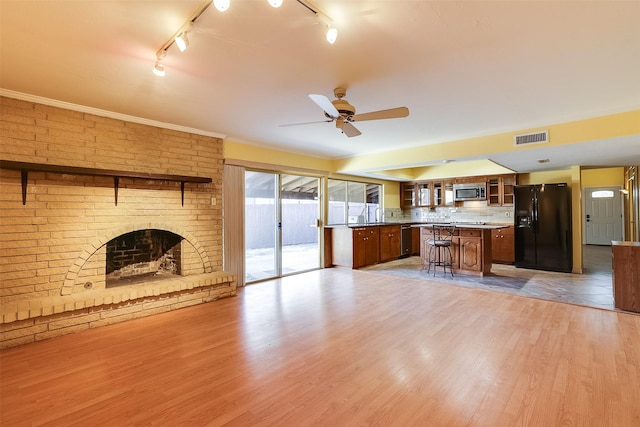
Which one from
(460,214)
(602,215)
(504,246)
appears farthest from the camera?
(602,215)

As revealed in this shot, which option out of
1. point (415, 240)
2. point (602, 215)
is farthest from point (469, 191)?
point (602, 215)

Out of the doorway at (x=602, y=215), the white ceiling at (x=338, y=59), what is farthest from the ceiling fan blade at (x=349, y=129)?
the doorway at (x=602, y=215)

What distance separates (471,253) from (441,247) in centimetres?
59

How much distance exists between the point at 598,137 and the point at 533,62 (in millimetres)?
1988

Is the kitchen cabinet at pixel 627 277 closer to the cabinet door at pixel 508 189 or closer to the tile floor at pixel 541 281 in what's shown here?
the tile floor at pixel 541 281

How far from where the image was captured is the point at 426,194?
8.28 metres

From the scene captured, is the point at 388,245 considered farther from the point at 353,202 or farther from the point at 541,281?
the point at 541,281

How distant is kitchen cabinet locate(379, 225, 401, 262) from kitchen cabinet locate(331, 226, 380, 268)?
34 cm

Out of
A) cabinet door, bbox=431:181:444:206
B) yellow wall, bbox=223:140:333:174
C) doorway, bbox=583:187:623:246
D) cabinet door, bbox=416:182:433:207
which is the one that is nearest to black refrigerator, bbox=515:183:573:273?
cabinet door, bbox=431:181:444:206

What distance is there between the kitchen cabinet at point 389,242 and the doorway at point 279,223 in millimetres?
1653

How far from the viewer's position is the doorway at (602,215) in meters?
9.00

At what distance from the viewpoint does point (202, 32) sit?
194 cm

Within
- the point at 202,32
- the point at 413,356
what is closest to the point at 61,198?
the point at 202,32

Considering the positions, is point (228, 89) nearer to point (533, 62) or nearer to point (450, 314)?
point (533, 62)
